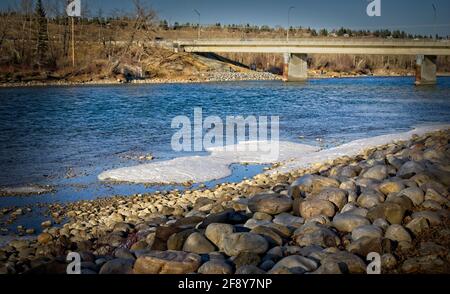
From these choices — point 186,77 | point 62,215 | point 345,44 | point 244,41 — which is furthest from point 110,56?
point 62,215

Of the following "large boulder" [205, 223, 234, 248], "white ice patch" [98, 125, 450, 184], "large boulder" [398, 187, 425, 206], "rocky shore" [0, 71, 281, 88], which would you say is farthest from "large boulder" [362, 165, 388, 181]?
"rocky shore" [0, 71, 281, 88]

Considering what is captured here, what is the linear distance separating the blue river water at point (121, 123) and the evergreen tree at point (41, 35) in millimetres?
23322

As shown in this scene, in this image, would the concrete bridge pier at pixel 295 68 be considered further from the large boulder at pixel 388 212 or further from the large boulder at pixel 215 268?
the large boulder at pixel 215 268

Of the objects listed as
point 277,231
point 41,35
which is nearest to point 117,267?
point 277,231

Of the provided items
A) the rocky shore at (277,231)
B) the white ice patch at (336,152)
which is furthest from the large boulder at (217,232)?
the white ice patch at (336,152)

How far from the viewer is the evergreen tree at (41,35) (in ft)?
256

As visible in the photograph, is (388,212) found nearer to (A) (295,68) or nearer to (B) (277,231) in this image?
(B) (277,231)

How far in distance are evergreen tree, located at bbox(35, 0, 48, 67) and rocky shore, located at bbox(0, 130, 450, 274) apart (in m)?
68.9

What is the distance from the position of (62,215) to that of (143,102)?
108 feet

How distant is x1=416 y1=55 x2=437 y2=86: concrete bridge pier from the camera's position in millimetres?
73312

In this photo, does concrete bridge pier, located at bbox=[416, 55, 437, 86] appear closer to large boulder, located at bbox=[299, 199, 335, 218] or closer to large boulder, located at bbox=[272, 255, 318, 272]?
large boulder, located at bbox=[299, 199, 335, 218]

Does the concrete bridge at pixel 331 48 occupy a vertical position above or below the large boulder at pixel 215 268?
above

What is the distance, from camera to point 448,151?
13172 millimetres

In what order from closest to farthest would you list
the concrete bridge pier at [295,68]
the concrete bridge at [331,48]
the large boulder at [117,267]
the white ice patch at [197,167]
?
the large boulder at [117,267]
the white ice patch at [197,167]
the concrete bridge at [331,48]
the concrete bridge pier at [295,68]
